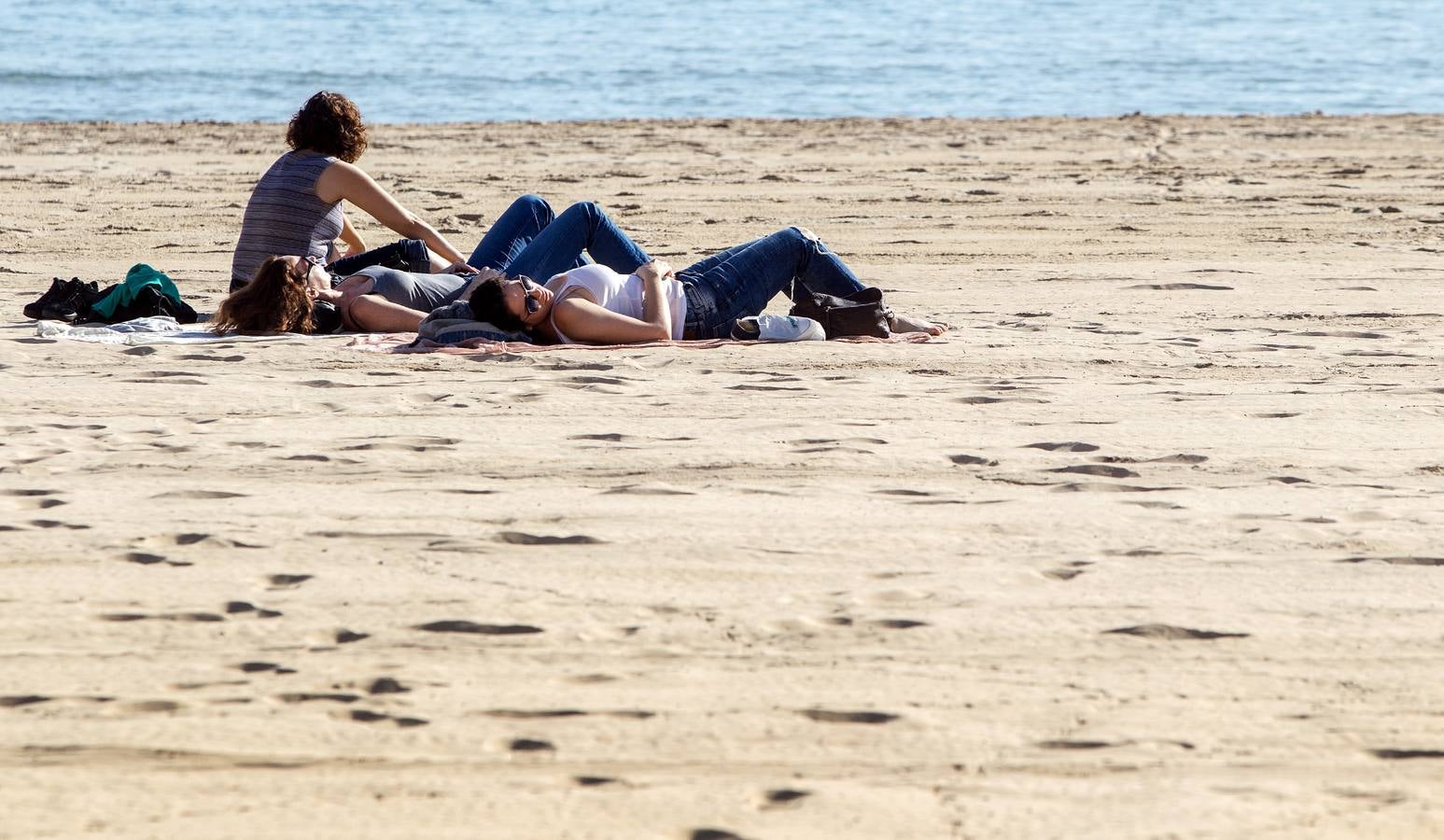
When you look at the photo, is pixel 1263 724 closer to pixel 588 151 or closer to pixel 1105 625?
pixel 1105 625

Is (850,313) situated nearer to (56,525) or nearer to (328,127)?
(328,127)

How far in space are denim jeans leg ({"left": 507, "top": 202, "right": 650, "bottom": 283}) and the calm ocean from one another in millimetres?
11590

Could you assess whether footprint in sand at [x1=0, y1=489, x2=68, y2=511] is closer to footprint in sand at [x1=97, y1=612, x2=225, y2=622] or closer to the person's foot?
footprint in sand at [x1=97, y1=612, x2=225, y2=622]

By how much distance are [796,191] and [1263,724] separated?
791cm

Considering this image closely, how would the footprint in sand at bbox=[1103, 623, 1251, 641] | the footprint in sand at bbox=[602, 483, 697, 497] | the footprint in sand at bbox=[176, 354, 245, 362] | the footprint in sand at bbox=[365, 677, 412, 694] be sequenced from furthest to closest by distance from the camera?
the footprint in sand at bbox=[176, 354, 245, 362] → the footprint in sand at bbox=[602, 483, 697, 497] → the footprint in sand at bbox=[1103, 623, 1251, 641] → the footprint in sand at bbox=[365, 677, 412, 694]

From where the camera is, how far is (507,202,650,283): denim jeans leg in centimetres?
576

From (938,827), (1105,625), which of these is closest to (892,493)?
(1105,625)

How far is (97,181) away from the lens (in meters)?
10.4

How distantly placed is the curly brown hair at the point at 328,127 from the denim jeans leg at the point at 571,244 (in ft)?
2.67

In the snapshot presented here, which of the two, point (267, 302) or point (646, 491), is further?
point (267, 302)

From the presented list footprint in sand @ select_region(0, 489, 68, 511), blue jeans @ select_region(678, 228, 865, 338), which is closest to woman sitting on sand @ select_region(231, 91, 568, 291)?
blue jeans @ select_region(678, 228, 865, 338)

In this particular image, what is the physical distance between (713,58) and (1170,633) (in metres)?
22.2

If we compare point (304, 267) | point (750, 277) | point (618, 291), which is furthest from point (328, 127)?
point (750, 277)

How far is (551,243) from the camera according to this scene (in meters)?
5.77
